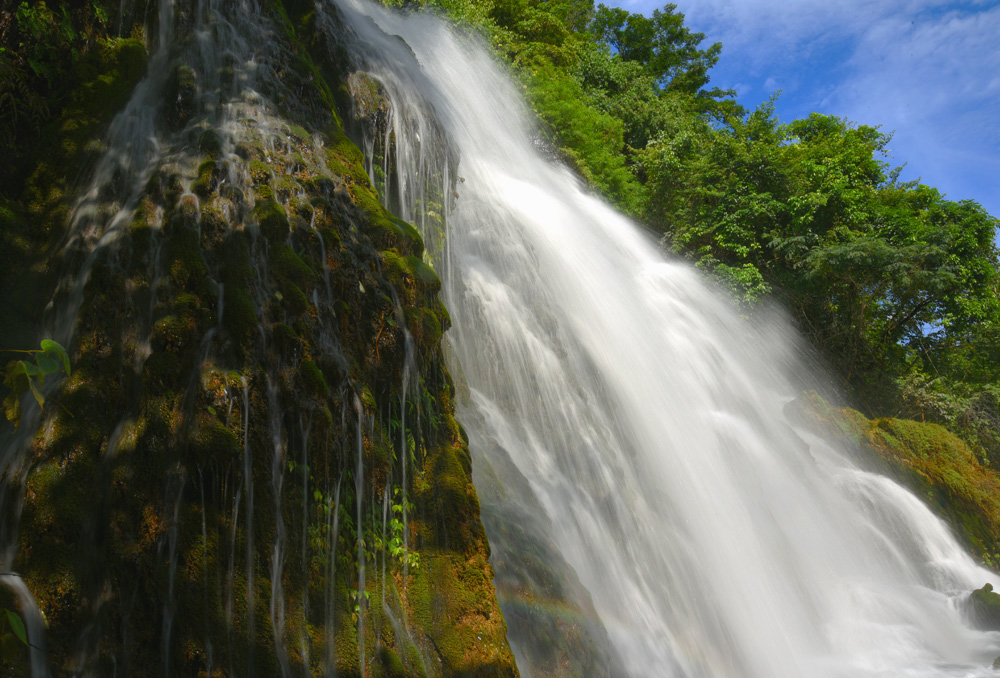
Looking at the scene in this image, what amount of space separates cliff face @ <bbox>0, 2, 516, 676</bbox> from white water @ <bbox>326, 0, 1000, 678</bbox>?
188cm

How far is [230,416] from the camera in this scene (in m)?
3.71

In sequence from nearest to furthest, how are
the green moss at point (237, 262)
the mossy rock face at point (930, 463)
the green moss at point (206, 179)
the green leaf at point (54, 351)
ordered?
the green leaf at point (54, 351), the green moss at point (237, 262), the green moss at point (206, 179), the mossy rock face at point (930, 463)

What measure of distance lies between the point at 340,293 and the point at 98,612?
8.23ft

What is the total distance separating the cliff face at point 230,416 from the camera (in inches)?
132

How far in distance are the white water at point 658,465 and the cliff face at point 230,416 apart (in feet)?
6.18

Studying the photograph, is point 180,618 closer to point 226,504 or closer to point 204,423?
point 226,504

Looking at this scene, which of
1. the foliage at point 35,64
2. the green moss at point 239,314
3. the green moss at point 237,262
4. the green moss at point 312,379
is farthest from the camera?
the foliage at point 35,64

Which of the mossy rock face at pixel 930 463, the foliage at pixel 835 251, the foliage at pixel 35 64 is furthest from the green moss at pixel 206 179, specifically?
the foliage at pixel 835 251

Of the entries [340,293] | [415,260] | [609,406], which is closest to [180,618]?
[340,293]

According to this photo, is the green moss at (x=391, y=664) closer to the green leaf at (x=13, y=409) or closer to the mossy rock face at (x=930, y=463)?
the green leaf at (x=13, y=409)

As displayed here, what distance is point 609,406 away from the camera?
8.24 meters

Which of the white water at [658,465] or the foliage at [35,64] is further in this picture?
the white water at [658,465]

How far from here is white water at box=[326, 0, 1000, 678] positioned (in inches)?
259

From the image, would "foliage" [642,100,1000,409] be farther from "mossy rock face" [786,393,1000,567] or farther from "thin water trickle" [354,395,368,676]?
"thin water trickle" [354,395,368,676]
